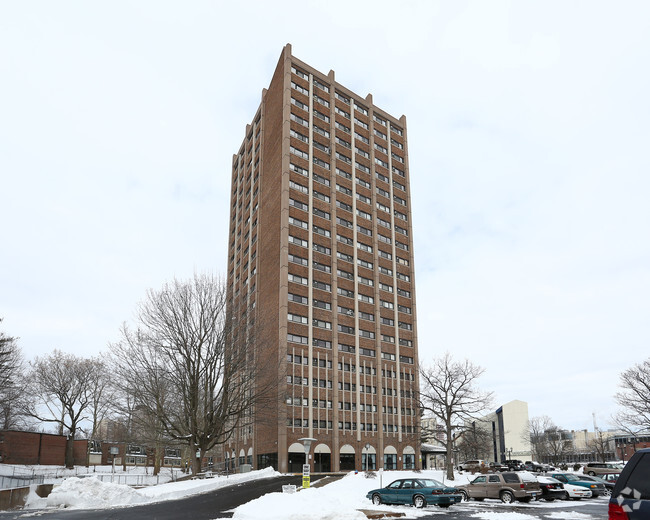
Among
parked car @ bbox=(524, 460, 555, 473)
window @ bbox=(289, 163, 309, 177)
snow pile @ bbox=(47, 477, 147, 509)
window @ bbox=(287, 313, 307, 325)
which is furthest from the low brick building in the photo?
parked car @ bbox=(524, 460, 555, 473)

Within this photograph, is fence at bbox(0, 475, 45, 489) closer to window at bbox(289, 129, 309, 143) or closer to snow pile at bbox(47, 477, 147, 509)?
snow pile at bbox(47, 477, 147, 509)

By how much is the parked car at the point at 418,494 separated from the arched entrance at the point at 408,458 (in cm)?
4948

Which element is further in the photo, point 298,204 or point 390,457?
point 390,457

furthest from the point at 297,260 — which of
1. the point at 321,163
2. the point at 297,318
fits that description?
the point at 321,163

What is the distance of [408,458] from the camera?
241 feet

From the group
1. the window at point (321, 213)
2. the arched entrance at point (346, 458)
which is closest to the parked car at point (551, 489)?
the arched entrance at point (346, 458)

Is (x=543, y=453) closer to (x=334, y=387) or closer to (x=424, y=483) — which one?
(x=334, y=387)

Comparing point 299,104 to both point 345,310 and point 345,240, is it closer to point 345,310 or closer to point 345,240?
point 345,240

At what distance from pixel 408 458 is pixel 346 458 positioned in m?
12.2

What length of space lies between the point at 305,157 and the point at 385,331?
2723 centimetres

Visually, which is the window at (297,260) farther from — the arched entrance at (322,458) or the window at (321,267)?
the arched entrance at (322,458)

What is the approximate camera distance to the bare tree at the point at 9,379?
47.4 metres

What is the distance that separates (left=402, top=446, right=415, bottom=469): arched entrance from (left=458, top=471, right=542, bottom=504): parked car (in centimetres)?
4504

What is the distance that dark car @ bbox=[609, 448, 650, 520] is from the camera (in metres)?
6.44
